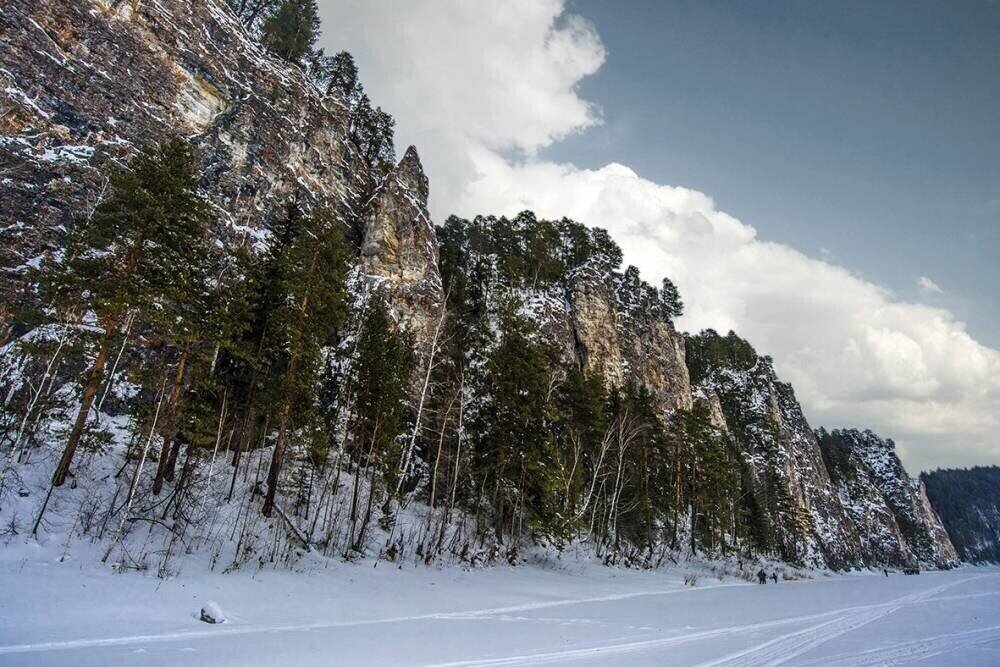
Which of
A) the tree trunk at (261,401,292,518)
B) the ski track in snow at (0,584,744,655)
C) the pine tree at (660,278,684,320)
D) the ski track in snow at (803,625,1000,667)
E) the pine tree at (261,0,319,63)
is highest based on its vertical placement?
the pine tree at (261,0,319,63)

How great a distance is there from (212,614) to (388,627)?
3.05 m

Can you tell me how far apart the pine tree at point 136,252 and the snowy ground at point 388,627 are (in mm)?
6424

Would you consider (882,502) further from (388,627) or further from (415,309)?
(388,627)

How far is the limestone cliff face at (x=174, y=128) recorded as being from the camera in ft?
74.3

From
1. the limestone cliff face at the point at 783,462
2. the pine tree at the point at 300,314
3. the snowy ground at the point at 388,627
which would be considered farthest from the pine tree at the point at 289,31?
the limestone cliff face at the point at 783,462

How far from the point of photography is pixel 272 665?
550 cm

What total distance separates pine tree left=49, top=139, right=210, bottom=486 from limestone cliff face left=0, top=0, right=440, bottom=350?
26.2 feet

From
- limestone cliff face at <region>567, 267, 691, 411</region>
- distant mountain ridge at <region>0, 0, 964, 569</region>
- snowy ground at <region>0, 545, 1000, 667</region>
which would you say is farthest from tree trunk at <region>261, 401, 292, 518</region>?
limestone cliff face at <region>567, 267, 691, 411</region>

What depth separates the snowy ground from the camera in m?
5.96

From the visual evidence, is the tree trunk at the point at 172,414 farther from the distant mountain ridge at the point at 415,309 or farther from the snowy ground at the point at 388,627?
the snowy ground at the point at 388,627

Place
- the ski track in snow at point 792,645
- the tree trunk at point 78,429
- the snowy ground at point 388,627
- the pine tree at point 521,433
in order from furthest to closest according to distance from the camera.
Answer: the pine tree at point 521,433 < the tree trunk at point 78,429 < the ski track in snow at point 792,645 < the snowy ground at point 388,627

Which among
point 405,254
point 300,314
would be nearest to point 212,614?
point 300,314

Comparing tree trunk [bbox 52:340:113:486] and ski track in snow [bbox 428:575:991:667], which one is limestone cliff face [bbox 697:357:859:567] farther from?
tree trunk [bbox 52:340:113:486]

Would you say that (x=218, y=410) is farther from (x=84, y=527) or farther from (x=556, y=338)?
(x=556, y=338)
